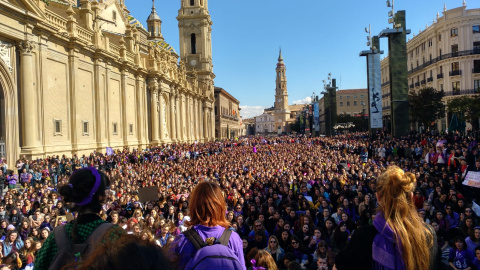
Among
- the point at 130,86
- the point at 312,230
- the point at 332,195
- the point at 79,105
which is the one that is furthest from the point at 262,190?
the point at 130,86

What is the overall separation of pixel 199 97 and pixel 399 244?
6588cm

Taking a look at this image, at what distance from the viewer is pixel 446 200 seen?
36.9ft

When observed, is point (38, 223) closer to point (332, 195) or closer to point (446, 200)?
point (332, 195)

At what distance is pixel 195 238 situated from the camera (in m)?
2.80

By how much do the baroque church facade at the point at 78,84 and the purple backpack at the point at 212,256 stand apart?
21.7 meters

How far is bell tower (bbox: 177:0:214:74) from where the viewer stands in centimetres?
7444

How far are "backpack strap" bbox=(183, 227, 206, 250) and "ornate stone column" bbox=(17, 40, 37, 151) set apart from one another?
A: 21.8 metres

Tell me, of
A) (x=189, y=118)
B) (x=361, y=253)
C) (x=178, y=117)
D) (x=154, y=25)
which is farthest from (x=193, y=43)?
(x=361, y=253)

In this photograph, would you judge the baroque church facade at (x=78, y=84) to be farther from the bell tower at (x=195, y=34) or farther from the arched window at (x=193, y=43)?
the arched window at (x=193, y=43)

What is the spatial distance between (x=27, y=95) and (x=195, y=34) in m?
56.1

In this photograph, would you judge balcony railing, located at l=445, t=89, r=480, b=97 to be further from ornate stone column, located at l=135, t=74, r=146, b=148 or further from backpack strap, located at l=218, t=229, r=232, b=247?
backpack strap, located at l=218, t=229, r=232, b=247

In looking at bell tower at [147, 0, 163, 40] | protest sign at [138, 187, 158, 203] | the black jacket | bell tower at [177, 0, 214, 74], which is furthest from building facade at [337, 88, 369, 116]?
the black jacket

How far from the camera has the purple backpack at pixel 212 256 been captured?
2588mm

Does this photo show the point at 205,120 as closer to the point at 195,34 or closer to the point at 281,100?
the point at 195,34
